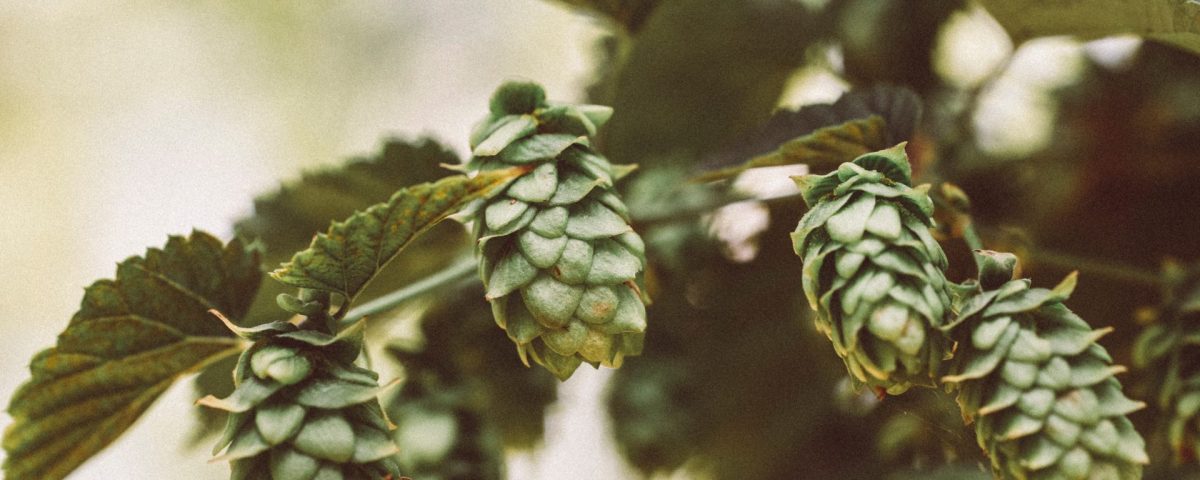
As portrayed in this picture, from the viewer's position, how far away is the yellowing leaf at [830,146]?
0.61 metres

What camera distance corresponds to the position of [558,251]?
1.78ft

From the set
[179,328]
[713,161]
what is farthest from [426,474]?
[713,161]

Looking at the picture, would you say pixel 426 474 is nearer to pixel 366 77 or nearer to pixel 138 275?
pixel 138 275

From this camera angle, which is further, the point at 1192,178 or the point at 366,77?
the point at 366,77

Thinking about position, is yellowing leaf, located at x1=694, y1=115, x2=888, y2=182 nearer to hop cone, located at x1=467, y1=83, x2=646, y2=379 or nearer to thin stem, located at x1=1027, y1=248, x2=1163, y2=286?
hop cone, located at x1=467, y1=83, x2=646, y2=379

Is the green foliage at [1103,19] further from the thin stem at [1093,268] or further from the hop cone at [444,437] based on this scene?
the hop cone at [444,437]

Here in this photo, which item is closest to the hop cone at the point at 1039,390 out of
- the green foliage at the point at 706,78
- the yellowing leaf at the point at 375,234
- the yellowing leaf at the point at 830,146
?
the yellowing leaf at the point at 830,146

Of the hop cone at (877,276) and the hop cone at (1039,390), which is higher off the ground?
the hop cone at (877,276)

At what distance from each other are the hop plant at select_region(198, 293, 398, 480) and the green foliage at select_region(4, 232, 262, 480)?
0.14 m

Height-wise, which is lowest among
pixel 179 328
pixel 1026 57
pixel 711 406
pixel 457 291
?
pixel 711 406

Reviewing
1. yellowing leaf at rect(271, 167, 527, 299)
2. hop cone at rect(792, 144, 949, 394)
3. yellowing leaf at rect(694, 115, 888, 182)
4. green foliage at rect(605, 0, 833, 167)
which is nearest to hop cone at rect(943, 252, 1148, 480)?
hop cone at rect(792, 144, 949, 394)

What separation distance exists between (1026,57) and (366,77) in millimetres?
1416

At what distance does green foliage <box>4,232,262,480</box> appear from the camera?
62 cm

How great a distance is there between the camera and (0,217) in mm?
2061
